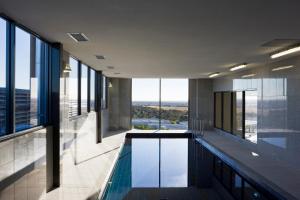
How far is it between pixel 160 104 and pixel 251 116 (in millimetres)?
5842

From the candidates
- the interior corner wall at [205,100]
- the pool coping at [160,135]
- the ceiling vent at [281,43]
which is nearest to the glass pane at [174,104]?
the interior corner wall at [205,100]

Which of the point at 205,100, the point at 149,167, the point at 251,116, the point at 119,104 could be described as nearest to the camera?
the point at 149,167

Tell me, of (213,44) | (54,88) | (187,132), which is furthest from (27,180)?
(187,132)

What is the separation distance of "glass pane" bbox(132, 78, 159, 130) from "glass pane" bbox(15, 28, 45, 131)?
9.44 meters

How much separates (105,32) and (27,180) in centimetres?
216

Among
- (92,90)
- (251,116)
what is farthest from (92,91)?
(251,116)

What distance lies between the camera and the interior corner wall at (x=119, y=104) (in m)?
13.9

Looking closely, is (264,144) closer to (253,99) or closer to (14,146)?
(253,99)

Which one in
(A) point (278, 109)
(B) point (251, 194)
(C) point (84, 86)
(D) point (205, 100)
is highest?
(C) point (84, 86)

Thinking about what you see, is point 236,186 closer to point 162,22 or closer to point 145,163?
point 145,163

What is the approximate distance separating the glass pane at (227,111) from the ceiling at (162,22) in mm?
6327

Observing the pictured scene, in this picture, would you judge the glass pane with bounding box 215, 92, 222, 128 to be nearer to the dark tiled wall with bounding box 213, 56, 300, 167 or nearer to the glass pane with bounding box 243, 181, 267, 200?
the dark tiled wall with bounding box 213, 56, 300, 167

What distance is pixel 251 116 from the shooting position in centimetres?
902

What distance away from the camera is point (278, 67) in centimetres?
711
